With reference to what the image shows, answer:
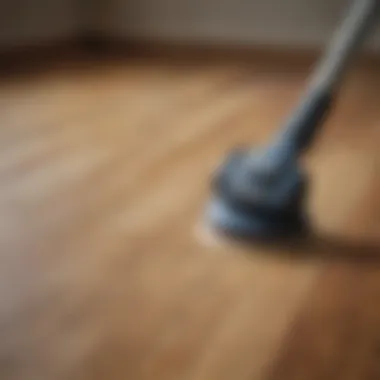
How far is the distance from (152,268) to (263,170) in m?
0.22

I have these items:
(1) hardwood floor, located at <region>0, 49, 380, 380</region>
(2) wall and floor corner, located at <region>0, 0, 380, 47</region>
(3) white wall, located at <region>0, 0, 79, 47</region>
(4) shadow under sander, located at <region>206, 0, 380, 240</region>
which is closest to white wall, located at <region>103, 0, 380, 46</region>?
(2) wall and floor corner, located at <region>0, 0, 380, 47</region>

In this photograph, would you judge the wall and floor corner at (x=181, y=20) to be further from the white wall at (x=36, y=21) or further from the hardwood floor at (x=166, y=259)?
the hardwood floor at (x=166, y=259)

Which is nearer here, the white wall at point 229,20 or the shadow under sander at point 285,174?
the shadow under sander at point 285,174

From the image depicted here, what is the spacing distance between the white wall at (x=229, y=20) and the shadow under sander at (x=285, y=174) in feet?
4.98

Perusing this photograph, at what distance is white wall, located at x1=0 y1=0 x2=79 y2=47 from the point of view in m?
2.62

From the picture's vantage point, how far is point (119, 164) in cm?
154

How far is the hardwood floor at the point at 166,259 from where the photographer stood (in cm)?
88

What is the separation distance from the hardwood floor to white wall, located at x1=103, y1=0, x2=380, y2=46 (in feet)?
2.66

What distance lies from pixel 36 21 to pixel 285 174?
1.74 meters

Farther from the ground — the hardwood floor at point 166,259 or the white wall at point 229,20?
the white wall at point 229,20

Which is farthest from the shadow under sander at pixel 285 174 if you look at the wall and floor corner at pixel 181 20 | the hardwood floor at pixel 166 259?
the wall and floor corner at pixel 181 20

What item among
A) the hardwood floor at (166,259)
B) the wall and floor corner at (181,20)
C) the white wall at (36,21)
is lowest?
the hardwood floor at (166,259)

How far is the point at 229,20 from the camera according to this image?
9.28ft

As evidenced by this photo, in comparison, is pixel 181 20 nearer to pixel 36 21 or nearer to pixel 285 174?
pixel 36 21
